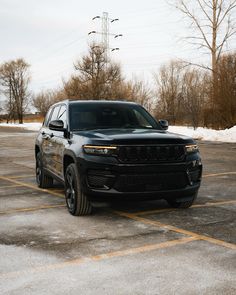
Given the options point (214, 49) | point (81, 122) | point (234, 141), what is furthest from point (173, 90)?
point (81, 122)

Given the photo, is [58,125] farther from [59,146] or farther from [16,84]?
[16,84]

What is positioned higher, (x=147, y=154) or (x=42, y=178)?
(x=147, y=154)

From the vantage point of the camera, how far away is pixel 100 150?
18.9ft

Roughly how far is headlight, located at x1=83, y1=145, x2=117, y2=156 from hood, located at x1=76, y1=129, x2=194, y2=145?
7 cm

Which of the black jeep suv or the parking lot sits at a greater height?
the black jeep suv

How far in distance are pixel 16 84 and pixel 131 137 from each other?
77.4 m

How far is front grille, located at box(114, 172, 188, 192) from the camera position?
567cm

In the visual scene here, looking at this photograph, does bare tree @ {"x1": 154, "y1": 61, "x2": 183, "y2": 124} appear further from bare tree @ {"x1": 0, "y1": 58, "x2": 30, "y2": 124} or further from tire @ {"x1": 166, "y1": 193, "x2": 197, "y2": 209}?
tire @ {"x1": 166, "y1": 193, "x2": 197, "y2": 209}

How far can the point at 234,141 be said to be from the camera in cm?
2278

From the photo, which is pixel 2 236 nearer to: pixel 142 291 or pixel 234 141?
pixel 142 291

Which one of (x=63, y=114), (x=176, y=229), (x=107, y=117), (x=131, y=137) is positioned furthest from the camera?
(x=63, y=114)

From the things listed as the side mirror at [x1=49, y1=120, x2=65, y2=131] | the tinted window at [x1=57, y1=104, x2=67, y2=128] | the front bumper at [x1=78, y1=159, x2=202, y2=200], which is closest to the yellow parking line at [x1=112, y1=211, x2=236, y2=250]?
the front bumper at [x1=78, y1=159, x2=202, y2=200]

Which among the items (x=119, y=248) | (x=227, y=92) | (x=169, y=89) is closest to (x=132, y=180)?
(x=119, y=248)

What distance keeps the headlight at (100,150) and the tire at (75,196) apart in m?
0.38
